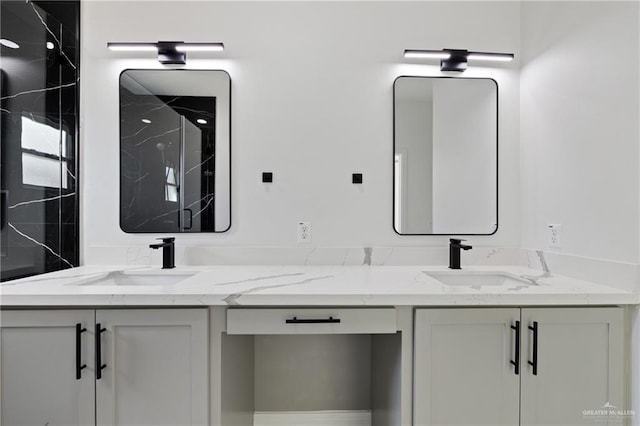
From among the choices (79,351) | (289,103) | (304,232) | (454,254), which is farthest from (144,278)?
(454,254)

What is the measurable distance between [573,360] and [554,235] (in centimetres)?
58

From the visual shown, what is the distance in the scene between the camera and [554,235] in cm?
142

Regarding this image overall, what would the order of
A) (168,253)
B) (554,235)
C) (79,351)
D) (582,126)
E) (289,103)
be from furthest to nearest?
1. (289,103)
2. (168,253)
3. (554,235)
4. (582,126)
5. (79,351)

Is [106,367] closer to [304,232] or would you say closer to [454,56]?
[304,232]

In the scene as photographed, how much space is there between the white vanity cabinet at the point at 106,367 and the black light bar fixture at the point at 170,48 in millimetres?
1265

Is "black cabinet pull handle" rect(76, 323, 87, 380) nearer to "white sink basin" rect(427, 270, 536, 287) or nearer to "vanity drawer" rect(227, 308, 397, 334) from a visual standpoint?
"vanity drawer" rect(227, 308, 397, 334)

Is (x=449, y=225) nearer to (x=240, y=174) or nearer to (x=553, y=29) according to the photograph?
(x=553, y=29)

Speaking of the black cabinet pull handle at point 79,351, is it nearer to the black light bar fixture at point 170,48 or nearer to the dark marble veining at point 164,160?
the dark marble veining at point 164,160

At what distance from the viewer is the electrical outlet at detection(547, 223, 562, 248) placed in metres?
1.39

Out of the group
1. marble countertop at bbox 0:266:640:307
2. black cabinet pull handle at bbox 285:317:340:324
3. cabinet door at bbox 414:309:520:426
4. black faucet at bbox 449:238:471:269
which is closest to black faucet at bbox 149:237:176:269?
marble countertop at bbox 0:266:640:307

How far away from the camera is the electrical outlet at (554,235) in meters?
1.39

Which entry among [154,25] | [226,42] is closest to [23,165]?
[154,25]

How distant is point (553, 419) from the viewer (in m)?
1.07

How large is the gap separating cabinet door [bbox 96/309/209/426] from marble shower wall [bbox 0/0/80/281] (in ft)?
2.33
